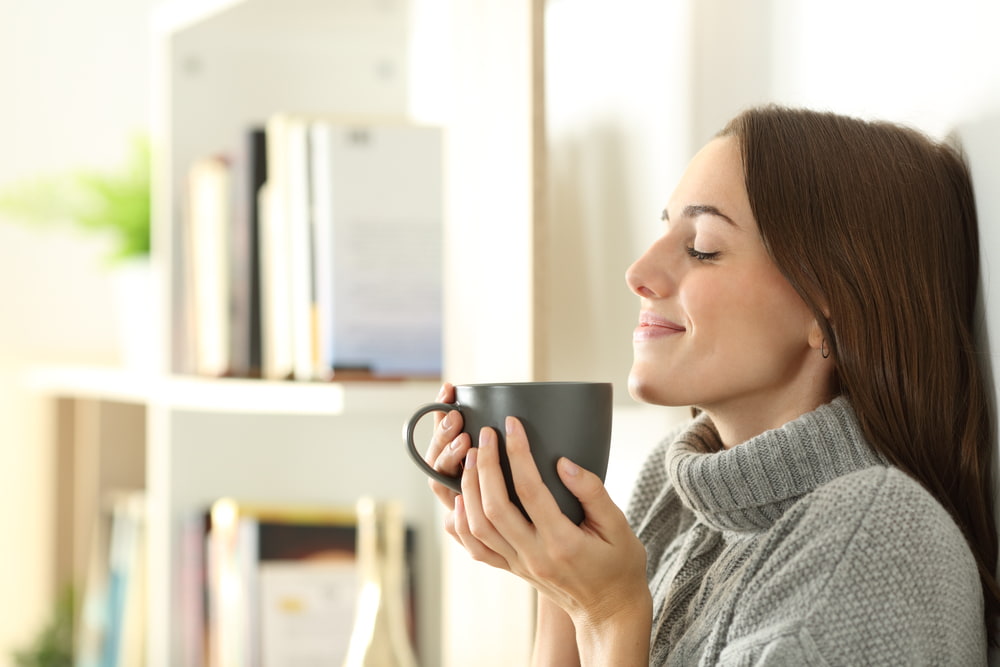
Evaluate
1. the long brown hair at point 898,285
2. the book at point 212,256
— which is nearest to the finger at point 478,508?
the long brown hair at point 898,285

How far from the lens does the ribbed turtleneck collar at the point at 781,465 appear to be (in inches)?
25.8

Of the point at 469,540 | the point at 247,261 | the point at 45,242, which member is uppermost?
the point at 45,242

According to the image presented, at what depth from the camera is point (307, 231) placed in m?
1.24

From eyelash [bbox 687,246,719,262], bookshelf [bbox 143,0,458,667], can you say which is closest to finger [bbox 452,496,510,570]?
eyelash [bbox 687,246,719,262]

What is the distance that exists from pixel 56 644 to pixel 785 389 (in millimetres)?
1738

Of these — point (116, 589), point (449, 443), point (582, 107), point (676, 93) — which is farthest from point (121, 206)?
point (449, 443)

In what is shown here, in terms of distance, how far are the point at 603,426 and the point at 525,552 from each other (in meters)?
0.09

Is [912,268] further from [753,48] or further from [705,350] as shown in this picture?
[753,48]

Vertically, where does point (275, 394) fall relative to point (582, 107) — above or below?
below

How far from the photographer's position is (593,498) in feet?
2.19

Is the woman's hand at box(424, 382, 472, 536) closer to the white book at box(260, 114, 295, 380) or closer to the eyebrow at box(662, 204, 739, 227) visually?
the eyebrow at box(662, 204, 739, 227)

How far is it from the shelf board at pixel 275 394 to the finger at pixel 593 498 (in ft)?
1.69

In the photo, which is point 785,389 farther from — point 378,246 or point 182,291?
point 182,291

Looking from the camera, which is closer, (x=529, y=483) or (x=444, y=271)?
(x=529, y=483)
